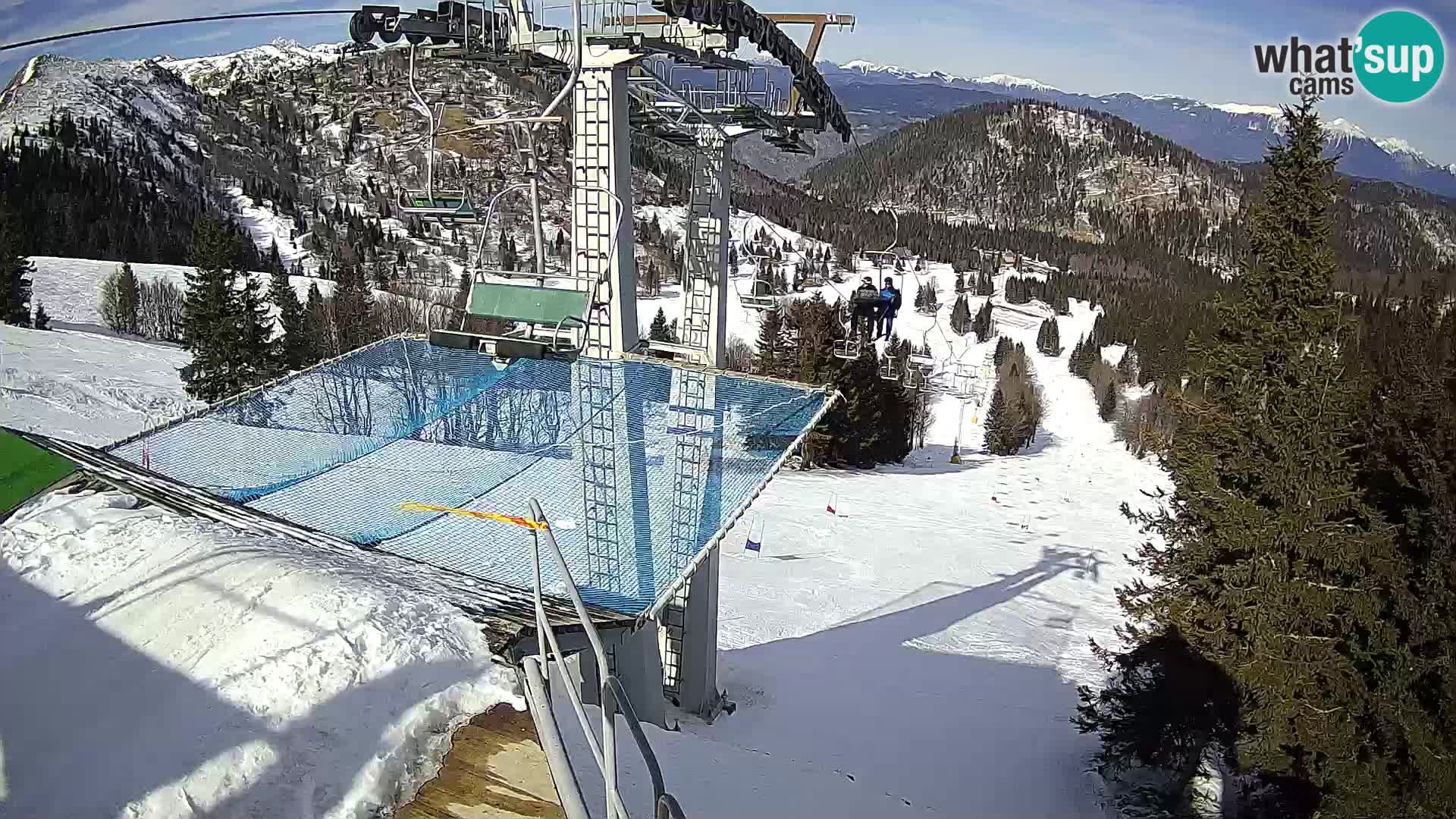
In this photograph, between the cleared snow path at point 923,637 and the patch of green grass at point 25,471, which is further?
the cleared snow path at point 923,637

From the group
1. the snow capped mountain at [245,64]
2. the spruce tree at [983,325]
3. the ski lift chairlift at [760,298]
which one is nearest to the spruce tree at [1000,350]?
the spruce tree at [983,325]

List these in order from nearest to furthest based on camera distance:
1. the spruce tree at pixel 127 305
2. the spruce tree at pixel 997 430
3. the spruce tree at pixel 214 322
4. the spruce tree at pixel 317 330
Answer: the spruce tree at pixel 214 322
the spruce tree at pixel 317 330
the spruce tree at pixel 127 305
the spruce tree at pixel 997 430

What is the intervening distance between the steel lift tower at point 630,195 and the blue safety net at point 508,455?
37 millimetres

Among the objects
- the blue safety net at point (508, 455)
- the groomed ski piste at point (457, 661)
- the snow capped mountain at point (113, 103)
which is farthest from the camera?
the snow capped mountain at point (113, 103)

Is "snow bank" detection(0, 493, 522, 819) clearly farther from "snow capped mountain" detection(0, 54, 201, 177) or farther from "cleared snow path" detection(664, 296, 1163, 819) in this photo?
"snow capped mountain" detection(0, 54, 201, 177)

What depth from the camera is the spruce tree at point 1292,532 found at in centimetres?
872

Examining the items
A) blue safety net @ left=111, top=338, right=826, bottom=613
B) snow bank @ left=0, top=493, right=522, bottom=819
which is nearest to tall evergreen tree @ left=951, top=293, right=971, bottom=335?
blue safety net @ left=111, top=338, right=826, bottom=613

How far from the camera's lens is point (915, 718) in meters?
11.9

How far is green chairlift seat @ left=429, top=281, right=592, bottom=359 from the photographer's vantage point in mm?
6859

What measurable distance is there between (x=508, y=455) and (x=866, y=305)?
531 centimetres

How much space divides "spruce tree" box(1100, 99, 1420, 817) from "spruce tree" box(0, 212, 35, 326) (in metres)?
41.4

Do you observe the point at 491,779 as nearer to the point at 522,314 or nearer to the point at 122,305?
the point at 522,314

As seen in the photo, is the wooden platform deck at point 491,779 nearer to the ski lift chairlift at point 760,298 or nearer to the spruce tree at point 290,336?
the ski lift chairlift at point 760,298

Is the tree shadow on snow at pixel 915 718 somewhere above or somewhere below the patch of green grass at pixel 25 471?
below
